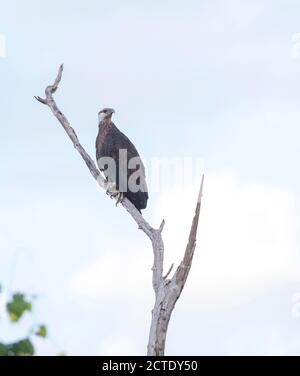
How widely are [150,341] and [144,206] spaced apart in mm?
2788

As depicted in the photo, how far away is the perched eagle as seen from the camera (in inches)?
492

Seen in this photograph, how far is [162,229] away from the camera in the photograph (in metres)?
11.0

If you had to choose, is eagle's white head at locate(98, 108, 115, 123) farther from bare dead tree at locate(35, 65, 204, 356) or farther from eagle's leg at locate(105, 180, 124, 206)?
bare dead tree at locate(35, 65, 204, 356)

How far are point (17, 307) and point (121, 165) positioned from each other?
8099 mm

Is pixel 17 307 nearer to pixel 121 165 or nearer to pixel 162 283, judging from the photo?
pixel 162 283

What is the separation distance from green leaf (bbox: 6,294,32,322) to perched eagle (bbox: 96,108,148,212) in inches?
285

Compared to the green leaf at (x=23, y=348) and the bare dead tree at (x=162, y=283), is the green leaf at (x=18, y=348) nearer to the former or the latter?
the green leaf at (x=23, y=348)

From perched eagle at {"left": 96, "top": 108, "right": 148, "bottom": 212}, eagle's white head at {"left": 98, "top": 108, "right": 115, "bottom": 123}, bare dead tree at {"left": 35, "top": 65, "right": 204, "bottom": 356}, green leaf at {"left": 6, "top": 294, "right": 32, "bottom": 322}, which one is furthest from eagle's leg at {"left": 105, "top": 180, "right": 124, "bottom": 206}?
green leaf at {"left": 6, "top": 294, "right": 32, "bottom": 322}

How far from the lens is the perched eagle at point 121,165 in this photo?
12508 millimetres

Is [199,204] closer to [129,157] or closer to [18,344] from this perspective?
[129,157]

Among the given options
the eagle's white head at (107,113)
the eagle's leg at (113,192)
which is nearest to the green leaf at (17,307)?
the eagle's leg at (113,192)
